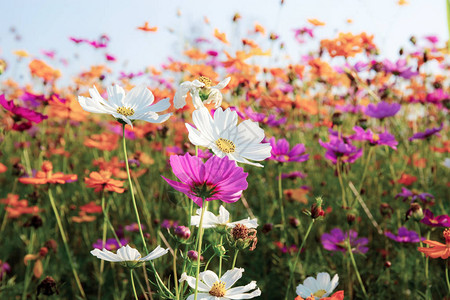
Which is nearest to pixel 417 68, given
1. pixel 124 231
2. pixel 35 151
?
pixel 124 231

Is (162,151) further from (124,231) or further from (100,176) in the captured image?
(100,176)

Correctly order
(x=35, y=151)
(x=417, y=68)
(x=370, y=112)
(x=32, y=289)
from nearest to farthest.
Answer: (x=32, y=289) < (x=370, y=112) < (x=417, y=68) < (x=35, y=151)

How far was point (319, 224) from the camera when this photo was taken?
140cm

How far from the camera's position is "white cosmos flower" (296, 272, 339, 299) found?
0.62 metres

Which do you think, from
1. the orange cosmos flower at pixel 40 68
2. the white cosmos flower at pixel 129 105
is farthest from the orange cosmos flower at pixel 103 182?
the orange cosmos flower at pixel 40 68

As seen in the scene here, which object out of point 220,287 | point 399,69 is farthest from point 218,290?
point 399,69

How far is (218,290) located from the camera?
0.48 m

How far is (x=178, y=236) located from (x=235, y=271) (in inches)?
3.4

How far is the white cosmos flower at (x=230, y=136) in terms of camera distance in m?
0.46

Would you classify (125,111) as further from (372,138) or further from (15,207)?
(15,207)

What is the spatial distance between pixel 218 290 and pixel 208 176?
15 centimetres

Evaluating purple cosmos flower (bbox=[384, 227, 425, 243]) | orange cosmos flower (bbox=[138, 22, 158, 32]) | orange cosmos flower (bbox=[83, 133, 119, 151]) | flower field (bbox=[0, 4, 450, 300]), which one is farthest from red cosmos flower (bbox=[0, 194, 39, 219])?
purple cosmos flower (bbox=[384, 227, 425, 243])

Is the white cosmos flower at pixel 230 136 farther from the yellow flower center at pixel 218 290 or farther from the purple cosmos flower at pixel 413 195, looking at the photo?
the purple cosmos flower at pixel 413 195

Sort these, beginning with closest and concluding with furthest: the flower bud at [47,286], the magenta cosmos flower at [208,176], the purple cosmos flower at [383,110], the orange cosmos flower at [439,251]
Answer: the magenta cosmos flower at [208,176], the orange cosmos flower at [439,251], the flower bud at [47,286], the purple cosmos flower at [383,110]
